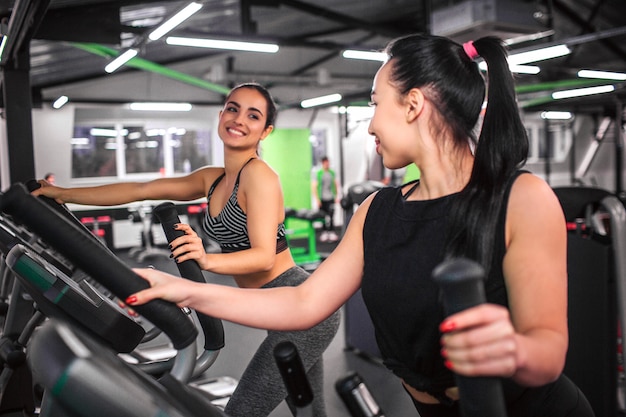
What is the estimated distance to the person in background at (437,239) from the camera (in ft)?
3.13

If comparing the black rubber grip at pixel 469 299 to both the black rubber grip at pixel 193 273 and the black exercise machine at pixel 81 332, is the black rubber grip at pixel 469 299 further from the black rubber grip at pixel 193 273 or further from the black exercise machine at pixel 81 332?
the black rubber grip at pixel 193 273

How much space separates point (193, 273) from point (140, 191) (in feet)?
2.75

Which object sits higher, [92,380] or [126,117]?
[126,117]

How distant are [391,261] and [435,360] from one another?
0.20 m

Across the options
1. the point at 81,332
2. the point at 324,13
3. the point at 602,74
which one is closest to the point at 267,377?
the point at 81,332

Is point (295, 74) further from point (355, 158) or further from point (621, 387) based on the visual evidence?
point (621, 387)

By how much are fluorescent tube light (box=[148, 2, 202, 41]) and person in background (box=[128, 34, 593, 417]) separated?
11.0ft

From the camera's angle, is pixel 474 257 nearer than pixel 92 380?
No

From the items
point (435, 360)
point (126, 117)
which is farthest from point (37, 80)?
point (435, 360)

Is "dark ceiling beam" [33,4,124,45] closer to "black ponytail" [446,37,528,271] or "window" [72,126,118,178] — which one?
"black ponytail" [446,37,528,271]

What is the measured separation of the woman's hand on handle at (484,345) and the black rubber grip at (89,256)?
44 cm

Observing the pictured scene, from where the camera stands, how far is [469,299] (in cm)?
58

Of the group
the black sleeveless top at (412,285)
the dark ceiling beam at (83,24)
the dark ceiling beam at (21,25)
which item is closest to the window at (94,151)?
the dark ceiling beam at (83,24)

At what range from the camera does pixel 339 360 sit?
14.1 ft
